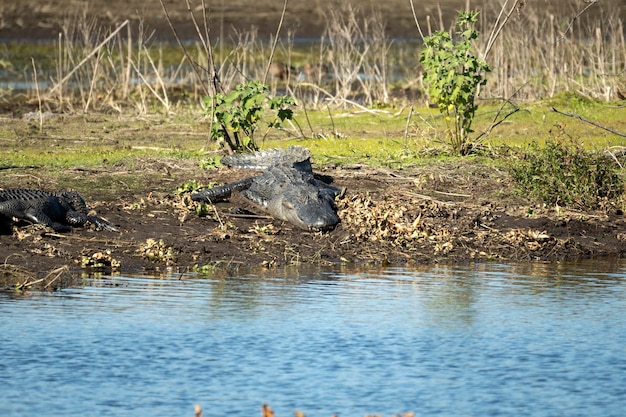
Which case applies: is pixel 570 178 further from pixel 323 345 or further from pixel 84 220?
pixel 323 345

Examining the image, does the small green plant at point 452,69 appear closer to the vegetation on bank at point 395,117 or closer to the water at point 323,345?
the vegetation on bank at point 395,117

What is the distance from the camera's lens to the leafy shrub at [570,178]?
10258 mm

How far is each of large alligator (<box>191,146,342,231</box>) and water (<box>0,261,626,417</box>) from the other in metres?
1.16

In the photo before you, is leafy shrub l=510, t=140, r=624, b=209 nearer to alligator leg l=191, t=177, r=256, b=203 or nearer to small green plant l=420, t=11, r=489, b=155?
small green plant l=420, t=11, r=489, b=155

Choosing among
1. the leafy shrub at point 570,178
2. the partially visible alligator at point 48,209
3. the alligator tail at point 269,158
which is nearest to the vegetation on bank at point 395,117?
the leafy shrub at point 570,178

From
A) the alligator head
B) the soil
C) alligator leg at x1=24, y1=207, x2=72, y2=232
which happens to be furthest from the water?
alligator leg at x1=24, y1=207, x2=72, y2=232

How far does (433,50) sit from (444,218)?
300 cm

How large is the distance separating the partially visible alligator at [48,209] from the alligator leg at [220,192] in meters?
1.14

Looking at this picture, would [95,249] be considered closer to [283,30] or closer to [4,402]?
[4,402]

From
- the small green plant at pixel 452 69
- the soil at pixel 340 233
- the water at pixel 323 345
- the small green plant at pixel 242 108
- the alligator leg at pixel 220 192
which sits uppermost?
the small green plant at pixel 452 69

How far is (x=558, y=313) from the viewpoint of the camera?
23.4ft

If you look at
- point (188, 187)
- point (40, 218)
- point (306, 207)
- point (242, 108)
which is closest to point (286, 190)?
point (306, 207)

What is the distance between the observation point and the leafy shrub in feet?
33.7

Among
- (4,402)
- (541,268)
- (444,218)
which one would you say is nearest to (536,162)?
(444,218)
